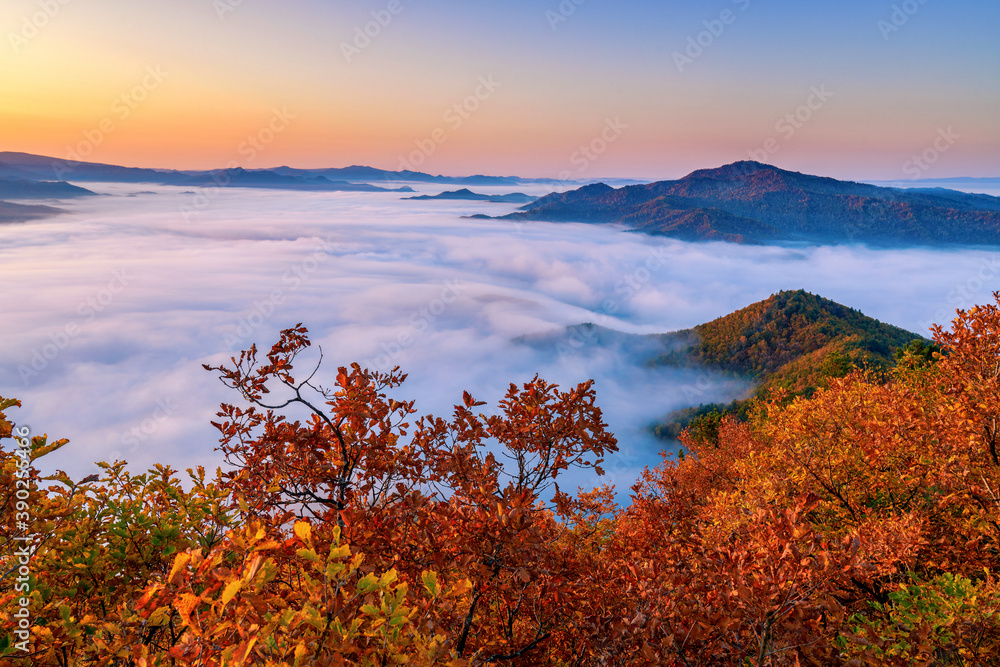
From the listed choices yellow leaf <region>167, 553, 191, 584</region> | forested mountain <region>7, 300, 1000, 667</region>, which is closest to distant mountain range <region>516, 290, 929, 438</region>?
forested mountain <region>7, 300, 1000, 667</region>

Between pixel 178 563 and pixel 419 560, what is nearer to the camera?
pixel 178 563

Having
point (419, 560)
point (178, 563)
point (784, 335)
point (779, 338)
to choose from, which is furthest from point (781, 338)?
point (178, 563)

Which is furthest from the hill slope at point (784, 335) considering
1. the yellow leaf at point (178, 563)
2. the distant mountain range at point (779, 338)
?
the yellow leaf at point (178, 563)

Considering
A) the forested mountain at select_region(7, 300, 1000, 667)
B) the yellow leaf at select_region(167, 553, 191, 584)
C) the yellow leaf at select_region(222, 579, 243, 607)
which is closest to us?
the yellow leaf at select_region(222, 579, 243, 607)

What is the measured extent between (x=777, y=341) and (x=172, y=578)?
185579 millimetres

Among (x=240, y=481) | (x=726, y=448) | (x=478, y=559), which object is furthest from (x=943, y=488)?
(x=726, y=448)

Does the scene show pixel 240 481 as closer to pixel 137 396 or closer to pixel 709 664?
pixel 709 664

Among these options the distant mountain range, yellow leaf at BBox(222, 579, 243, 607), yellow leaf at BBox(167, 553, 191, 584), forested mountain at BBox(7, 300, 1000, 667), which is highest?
yellow leaf at BBox(222, 579, 243, 607)

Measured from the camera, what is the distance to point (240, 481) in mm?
5879

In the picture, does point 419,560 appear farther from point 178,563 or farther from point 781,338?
point 781,338

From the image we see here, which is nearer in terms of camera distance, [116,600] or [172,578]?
[172,578]

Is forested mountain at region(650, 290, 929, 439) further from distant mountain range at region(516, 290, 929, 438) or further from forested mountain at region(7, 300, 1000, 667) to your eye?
forested mountain at region(7, 300, 1000, 667)

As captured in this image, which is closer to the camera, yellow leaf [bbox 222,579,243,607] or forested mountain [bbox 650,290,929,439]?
yellow leaf [bbox 222,579,243,607]

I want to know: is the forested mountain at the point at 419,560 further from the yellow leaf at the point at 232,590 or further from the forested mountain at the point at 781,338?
the forested mountain at the point at 781,338
